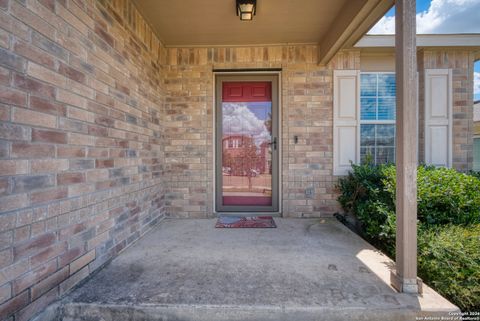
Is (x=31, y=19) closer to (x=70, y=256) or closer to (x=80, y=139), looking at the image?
(x=80, y=139)

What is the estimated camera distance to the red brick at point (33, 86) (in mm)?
1247

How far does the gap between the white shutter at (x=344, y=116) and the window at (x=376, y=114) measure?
186mm

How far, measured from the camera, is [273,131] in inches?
137

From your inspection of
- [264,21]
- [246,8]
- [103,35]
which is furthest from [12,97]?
[264,21]

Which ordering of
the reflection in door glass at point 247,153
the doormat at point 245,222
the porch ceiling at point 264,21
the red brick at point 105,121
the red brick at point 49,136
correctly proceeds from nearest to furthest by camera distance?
the red brick at point 49,136 → the red brick at point 105,121 → the porch ceiling at point 264,21 → the doormat at point 245,222 → the reflection in door glass at point 247,153

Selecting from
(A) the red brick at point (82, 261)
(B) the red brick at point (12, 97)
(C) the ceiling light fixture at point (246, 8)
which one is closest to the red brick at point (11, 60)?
(B) the red brick at point (12, 97)

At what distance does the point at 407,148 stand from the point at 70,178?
235 centimetres

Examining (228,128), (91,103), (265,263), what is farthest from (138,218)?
(228,128)

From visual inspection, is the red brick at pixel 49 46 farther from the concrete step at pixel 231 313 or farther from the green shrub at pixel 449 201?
the green shrub at pixel 449 201

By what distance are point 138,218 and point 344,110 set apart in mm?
3151

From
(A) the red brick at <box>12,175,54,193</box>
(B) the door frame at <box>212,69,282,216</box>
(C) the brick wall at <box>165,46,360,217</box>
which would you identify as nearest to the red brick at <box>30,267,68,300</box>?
(A) the red brick at <box>12,175,54,193</box>

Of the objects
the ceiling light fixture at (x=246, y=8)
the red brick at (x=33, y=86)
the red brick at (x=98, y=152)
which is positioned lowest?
the red brick at (x=98, y=152)

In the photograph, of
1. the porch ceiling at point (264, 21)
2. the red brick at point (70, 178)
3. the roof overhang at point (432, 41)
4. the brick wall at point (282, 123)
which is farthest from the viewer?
the brick wall at point (282, 123)

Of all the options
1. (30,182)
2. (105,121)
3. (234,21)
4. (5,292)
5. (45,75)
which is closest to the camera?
(5,292)
